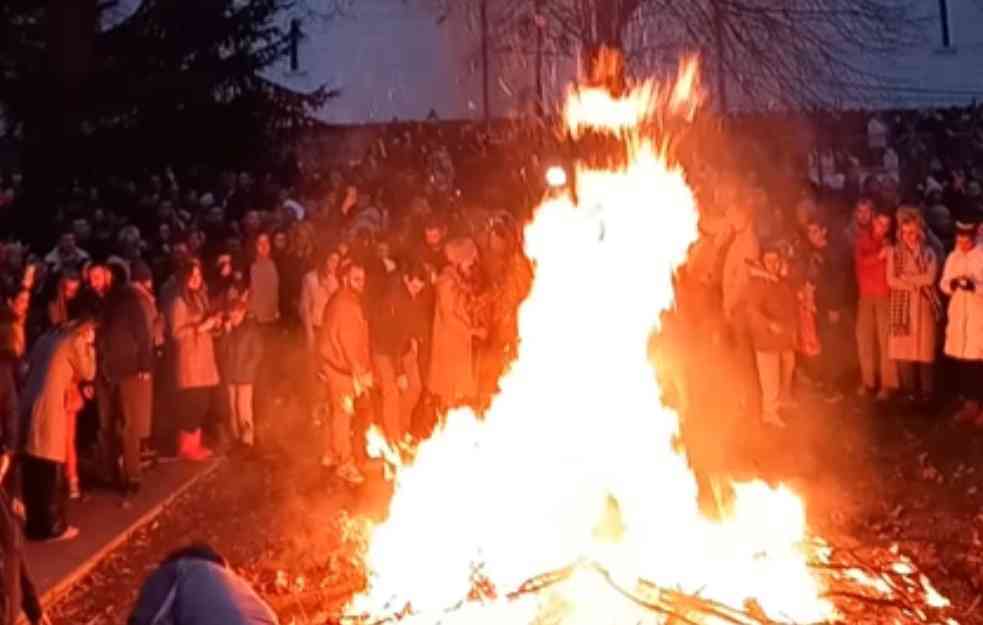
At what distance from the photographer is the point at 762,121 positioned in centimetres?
2202

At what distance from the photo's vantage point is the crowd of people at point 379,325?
10.1 meters

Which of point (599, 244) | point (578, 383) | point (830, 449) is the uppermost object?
point (599, 244)

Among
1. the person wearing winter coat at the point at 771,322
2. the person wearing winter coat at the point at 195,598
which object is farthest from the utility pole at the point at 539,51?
the person wearing winter coat at the point at 195,598

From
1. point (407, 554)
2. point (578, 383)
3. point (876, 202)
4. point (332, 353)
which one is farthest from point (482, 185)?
point (407, 554)

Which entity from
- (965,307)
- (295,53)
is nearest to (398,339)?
(965,307)

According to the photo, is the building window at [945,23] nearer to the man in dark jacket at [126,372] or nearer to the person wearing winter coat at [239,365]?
the person wearing winter coat at [239,365]

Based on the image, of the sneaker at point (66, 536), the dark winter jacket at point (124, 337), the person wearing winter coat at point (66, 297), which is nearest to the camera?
the sneaker at point (66, 536)

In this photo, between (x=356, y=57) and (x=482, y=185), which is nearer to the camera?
(x=482, y=185)

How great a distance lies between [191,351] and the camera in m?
11.3

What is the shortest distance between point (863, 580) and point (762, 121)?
15367 mm

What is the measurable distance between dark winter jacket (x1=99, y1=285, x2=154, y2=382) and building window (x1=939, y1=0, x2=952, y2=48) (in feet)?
76.5

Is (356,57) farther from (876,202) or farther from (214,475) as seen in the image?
(214,475)

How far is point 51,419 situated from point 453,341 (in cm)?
370

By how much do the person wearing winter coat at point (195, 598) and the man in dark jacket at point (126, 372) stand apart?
5.76m
